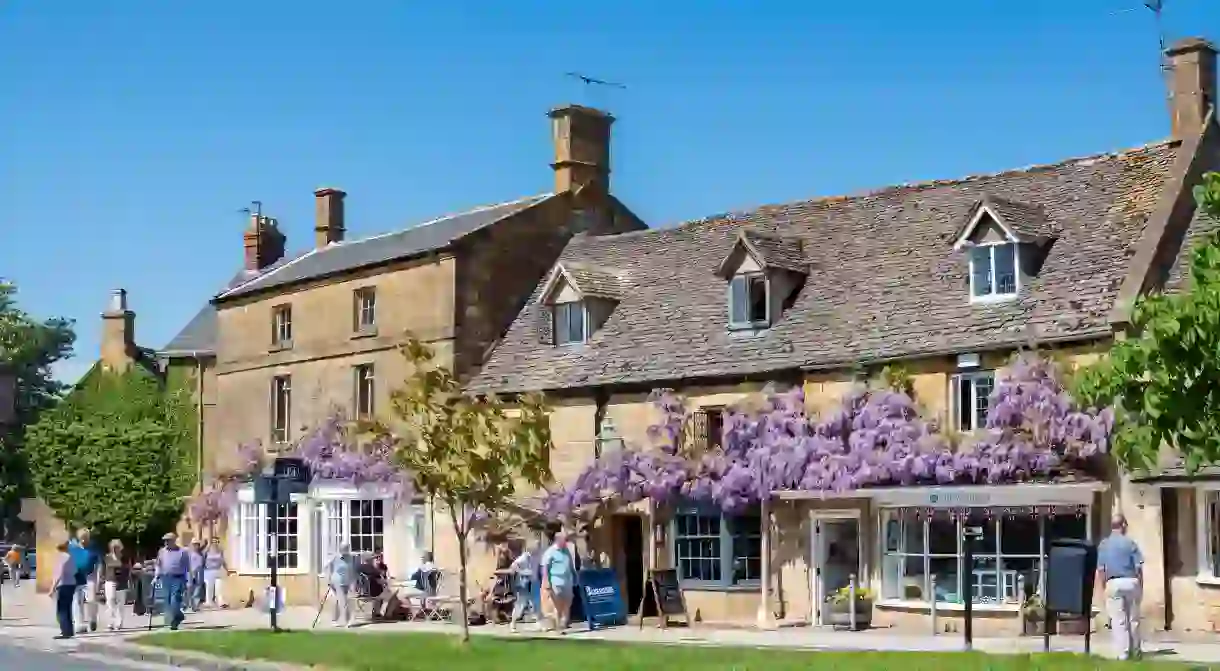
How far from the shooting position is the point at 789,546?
92.9 feet

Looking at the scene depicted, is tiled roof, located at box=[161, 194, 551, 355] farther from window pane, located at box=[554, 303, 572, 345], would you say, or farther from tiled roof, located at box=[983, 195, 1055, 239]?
tiled roof, located at box=[983, 195, 1055, 239]

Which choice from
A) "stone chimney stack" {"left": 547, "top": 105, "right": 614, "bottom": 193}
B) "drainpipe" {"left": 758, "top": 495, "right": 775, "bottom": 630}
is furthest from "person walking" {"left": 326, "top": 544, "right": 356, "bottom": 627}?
"stone chimney stack" {"left": 547, "top": 105, "right": 614, "bottom": 193}

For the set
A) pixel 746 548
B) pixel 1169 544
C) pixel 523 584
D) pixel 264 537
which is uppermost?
pixel 1169 544

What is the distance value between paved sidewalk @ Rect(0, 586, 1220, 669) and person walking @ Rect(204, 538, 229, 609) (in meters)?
3.08

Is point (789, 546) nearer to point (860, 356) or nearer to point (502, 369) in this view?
point (860, 356)

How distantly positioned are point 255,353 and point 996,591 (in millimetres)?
21289

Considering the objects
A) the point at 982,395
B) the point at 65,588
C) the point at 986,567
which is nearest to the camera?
the point at 986,567

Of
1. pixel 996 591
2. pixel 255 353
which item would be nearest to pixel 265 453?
pixel 255 353

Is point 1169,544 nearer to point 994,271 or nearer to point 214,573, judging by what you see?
point 994,271

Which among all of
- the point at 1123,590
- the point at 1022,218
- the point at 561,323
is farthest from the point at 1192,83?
the point at 561,323

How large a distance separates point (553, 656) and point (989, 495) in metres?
7.83

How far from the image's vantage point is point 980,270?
27.5 meters

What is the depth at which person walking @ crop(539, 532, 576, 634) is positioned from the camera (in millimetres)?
27000

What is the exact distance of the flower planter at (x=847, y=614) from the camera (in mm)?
26906
